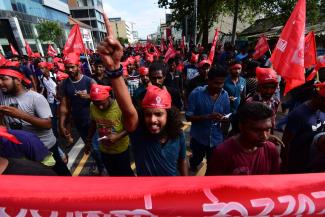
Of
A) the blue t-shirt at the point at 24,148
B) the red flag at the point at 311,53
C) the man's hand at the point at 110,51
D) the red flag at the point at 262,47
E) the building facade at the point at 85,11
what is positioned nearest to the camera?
the man's hand at the point at 110,51

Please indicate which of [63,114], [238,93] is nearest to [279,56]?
[238,93]

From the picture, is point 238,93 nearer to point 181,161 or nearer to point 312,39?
point 312,39

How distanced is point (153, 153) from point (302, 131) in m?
1.40

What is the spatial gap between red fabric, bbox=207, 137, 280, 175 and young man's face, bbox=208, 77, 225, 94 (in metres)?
1.39

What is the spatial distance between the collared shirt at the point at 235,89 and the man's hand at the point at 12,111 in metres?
2.54

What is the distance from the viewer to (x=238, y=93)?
4348mm

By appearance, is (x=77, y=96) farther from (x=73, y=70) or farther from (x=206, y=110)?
(x=206, y=110)

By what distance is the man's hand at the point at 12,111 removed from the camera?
9.15 ft

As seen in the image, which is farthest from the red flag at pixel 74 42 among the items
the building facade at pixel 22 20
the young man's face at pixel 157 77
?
the building facade at pixel 22 20

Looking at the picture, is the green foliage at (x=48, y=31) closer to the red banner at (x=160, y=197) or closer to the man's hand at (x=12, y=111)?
the man's hand at (x=12, y=111)

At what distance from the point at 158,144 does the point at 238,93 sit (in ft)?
7.69

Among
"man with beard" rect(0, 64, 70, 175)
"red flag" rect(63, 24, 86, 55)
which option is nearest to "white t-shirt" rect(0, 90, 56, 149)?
"man with beard" rect(0, 64, 70, 175)

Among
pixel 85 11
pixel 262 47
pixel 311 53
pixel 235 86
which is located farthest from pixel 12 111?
pixel 85 11

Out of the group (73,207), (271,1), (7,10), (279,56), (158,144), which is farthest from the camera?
(7,10)
